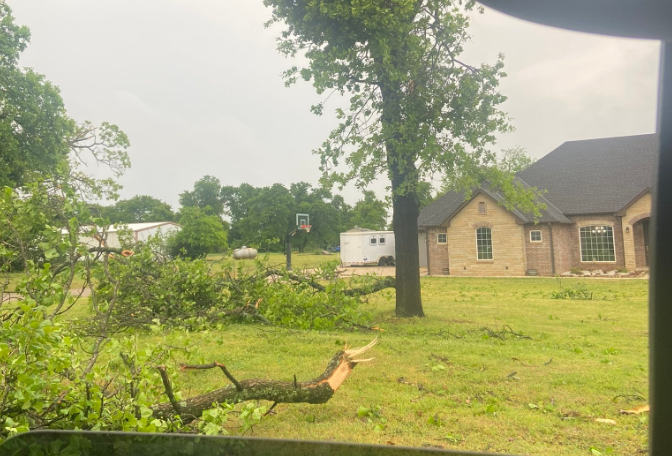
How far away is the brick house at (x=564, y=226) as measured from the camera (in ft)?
70.8

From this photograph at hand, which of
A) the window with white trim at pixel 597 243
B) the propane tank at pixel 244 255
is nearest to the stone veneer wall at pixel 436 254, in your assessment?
the window with white trim at pixel 597 243

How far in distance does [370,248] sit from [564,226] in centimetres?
1335

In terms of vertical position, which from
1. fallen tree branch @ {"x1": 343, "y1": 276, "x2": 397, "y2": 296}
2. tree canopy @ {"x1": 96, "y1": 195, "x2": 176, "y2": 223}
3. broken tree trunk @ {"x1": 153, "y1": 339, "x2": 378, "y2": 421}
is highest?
tree canopy @ {"x1": 96, "y1": 195, "x2": 176, "y2": 223}

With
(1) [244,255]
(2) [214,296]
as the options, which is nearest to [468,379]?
(2) [214,296]

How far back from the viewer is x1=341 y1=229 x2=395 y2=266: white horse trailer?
32.5 m

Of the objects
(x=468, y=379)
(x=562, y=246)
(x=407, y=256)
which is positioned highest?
(x=562, y=246)

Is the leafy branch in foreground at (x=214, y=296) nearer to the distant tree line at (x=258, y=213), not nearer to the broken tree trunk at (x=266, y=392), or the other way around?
the broken tree trunk at (x=266, y=392)

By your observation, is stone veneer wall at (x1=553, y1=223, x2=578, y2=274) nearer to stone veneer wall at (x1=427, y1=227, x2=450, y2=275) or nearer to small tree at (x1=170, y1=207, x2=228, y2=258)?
stone veneer wall at (x1=427, y1=227, x2=450, y2=275)

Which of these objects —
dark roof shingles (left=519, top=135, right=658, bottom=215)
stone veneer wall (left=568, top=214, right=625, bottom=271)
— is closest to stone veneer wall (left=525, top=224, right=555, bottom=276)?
stone veneer wall (left=568, top=214, right=625, bottom=271)

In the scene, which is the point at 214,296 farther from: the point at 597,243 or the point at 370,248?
the point at 370,248

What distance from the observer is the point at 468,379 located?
5.17 meters

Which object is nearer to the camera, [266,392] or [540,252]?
[266,392]

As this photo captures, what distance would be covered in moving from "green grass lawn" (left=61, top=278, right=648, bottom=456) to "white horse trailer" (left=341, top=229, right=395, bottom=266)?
22417 millimetres

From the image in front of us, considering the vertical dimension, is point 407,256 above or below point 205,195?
below
